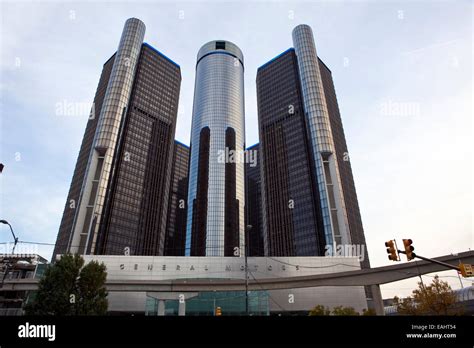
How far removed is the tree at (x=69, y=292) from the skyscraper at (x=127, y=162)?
75.3m

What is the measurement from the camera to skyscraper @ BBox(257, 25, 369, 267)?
126312 millimetres

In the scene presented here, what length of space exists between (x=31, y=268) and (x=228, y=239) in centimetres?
9500

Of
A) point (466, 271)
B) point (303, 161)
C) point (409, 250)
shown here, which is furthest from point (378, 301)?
point (303, 161)

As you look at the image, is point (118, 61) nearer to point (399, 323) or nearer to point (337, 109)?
point (337, 109)

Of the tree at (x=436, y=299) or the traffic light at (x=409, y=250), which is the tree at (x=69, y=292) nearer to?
the traffic light at (x=409, y=250)

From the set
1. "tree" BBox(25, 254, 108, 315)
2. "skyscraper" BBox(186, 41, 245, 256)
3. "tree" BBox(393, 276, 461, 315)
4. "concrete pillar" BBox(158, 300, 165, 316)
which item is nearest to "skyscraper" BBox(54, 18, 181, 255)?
"skyscraper" BBox(186, 41, 245, 256)

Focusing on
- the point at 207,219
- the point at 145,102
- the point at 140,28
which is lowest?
the point at 207,219

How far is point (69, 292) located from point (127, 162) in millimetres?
120010

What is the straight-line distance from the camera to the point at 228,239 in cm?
17125

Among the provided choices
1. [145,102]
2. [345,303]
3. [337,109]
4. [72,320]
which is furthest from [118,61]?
[72,320]

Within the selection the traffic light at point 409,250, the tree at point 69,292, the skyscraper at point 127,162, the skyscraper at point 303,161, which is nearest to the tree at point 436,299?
the traffic light at point 409,250

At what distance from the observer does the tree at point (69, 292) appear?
121 feet

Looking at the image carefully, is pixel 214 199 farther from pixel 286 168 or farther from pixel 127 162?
pixel 127 162

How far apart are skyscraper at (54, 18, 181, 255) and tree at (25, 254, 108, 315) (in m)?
75.3
